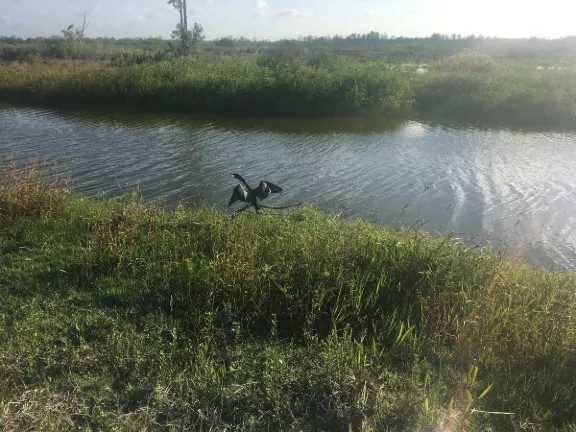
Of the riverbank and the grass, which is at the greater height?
the riverbank

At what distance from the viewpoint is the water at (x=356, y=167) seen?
8969mm

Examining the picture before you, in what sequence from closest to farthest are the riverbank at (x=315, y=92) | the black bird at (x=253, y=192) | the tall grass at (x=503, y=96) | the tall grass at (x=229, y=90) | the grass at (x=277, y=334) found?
1. the grass at (x=277, y=334)
2. the black bird at (x=253, y=192)
3. the tall grass at (x=503, y=96)
4. the riverbank at (x=315, y=92)
5. the tall grass at (x=229, y=90)

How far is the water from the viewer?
8.97 m

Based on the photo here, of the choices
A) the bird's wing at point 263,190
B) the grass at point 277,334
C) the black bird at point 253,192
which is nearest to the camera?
the grass at point 277,334

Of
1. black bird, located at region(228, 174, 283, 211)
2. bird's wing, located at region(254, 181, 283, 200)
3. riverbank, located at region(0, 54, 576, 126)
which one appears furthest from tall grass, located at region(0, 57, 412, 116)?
bird's wing, located at region(254, 181, 283, 200)

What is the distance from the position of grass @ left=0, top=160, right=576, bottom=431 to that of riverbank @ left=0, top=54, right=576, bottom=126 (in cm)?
1575

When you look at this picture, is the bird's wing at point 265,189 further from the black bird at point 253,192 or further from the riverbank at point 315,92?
the riverbank at point 315,92

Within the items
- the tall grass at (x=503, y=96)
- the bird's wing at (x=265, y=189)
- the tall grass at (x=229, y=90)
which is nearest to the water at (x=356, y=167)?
the tall grass at (x=229, y=90)

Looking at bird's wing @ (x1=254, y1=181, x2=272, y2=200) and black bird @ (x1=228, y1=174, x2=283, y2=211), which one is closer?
black bird @ (x1=228, y1=174, x2=283, y2=211)

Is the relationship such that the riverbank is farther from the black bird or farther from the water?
the black bird

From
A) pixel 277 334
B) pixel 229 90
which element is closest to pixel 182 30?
pixel 229 90

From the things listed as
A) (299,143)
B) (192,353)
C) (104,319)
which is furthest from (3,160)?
(192,353)

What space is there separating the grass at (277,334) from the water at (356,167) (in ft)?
9.96

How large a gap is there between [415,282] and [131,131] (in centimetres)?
1464
